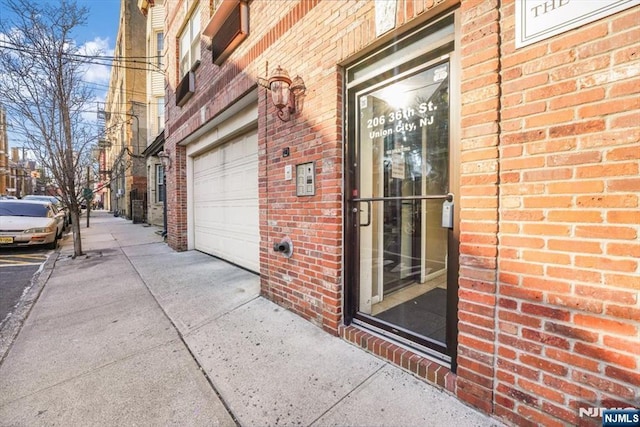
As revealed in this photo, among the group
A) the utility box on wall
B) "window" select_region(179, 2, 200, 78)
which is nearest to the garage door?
the utility box on wall

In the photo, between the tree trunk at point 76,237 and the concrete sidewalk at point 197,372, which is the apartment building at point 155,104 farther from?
the concrete sidewalk at point 197,372

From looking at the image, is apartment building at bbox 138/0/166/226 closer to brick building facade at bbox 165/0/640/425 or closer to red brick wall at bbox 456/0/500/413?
brick building facade at bbox 165/0/640/425

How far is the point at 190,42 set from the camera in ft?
21.3

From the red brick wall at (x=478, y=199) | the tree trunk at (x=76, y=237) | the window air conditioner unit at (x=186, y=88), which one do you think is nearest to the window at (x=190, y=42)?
the window air conditioner unit at (x=186, y=88)

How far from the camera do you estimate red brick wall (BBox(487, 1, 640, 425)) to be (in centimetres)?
131

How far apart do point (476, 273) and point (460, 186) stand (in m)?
0.54

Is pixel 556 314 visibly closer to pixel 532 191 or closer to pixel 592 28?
pixel 532 191

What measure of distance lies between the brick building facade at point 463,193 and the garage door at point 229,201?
1.17 m

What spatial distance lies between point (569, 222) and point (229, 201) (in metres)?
5.10

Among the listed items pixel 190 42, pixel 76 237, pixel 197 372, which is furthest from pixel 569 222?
pixel 76 237

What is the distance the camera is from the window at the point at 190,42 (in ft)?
20.5

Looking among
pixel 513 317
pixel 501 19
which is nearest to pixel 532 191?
pixel 513 317

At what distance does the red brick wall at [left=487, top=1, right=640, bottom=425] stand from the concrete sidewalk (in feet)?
1.63

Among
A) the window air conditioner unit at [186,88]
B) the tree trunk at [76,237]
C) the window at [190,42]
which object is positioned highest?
the window at [190,42]
